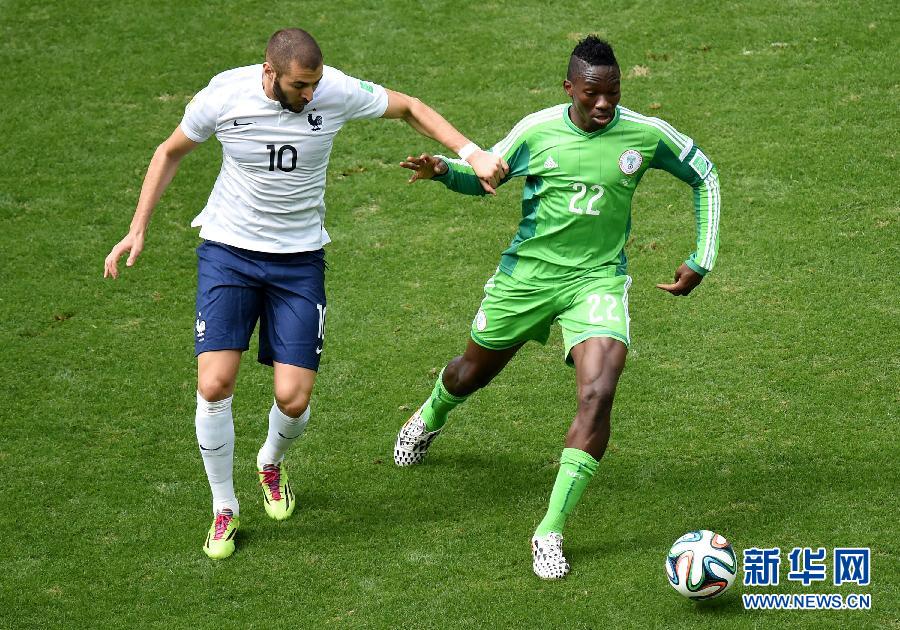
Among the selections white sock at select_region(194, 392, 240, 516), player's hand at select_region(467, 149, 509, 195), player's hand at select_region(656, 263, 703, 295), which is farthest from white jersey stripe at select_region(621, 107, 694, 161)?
white sock at select_region(194, 392, 240, 516)

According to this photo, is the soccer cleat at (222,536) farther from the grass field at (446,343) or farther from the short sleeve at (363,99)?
the short sleeve at (363,99)

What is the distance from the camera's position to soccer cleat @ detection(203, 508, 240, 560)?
24.8ft

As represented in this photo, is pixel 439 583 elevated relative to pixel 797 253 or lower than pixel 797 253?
lower

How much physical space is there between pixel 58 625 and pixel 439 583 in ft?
6.70

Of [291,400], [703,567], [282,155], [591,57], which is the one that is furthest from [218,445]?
[591,57]

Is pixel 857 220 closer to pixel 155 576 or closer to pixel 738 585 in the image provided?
pixel 738 585

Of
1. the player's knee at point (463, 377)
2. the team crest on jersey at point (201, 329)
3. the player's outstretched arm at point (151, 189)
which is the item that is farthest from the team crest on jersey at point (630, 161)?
the team crest on jersey at point (201, 329)

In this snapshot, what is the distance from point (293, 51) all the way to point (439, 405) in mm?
2520

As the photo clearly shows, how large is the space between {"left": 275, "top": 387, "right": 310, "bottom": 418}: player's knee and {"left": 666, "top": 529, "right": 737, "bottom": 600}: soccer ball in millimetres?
2300

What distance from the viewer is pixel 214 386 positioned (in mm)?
7391

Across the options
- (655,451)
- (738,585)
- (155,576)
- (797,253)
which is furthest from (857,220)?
(155,576)

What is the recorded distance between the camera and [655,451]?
8422 mm

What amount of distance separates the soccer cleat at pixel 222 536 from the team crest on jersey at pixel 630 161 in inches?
119

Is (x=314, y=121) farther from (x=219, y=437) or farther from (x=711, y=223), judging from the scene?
(x=711, y=223)
